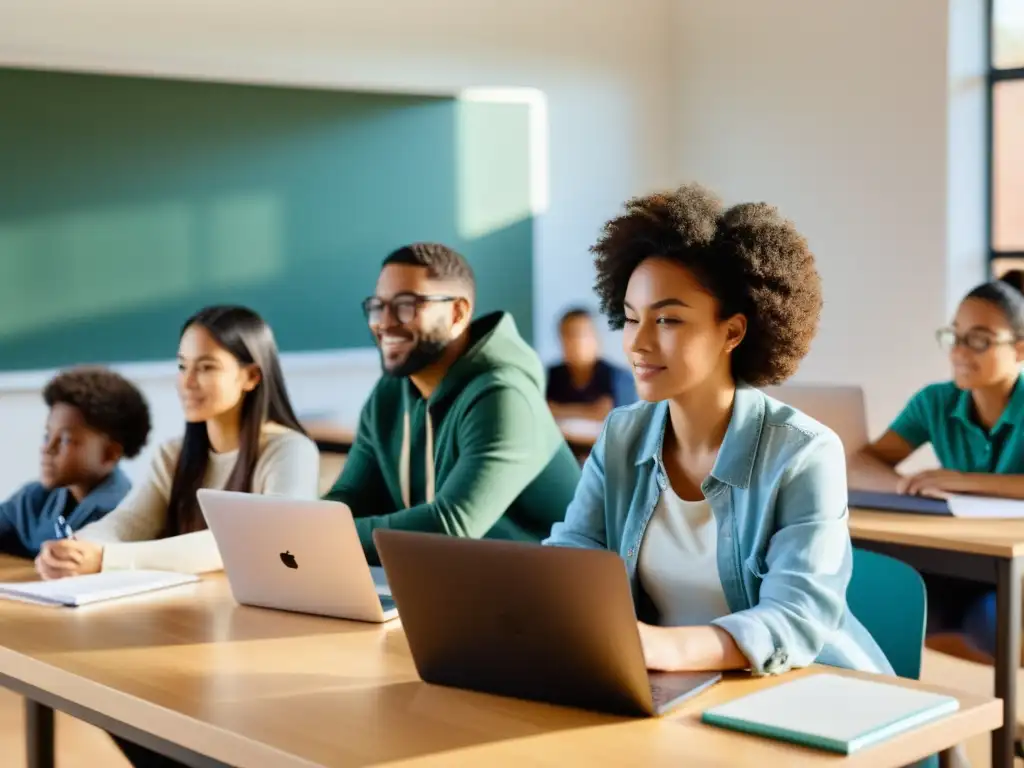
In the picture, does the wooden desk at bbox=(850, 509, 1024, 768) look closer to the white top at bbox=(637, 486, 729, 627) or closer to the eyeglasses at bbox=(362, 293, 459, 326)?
the white top at bbox=(637, 486, 729, 627)

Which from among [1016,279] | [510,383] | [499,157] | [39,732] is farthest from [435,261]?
[499,157]

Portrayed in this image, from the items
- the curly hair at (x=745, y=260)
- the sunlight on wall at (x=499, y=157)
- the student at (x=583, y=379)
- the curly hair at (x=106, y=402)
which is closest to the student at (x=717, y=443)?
the curly hair at (x=745, y=260)

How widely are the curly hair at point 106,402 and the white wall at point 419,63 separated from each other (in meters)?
1.77

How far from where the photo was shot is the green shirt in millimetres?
3350

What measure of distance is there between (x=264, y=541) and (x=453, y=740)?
70 centimetres

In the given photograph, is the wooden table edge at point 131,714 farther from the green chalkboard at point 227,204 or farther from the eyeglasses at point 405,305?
the green chalkboard at point 227,204

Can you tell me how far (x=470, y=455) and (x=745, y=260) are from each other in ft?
2.87

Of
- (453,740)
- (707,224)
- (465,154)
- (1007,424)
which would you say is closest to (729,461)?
(707,224)

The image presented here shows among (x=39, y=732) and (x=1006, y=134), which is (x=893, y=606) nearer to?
(x=39, y=732)

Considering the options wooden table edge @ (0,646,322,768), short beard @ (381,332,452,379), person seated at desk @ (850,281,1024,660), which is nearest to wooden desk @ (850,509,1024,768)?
person seated at desk @ (850,281,1024,660)

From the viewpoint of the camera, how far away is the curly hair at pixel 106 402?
125 inches

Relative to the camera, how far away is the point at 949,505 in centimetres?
308

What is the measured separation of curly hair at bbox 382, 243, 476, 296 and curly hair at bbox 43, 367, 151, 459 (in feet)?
2.58

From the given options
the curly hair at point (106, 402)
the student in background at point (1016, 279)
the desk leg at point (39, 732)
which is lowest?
the desk leg at point (39, 732)
